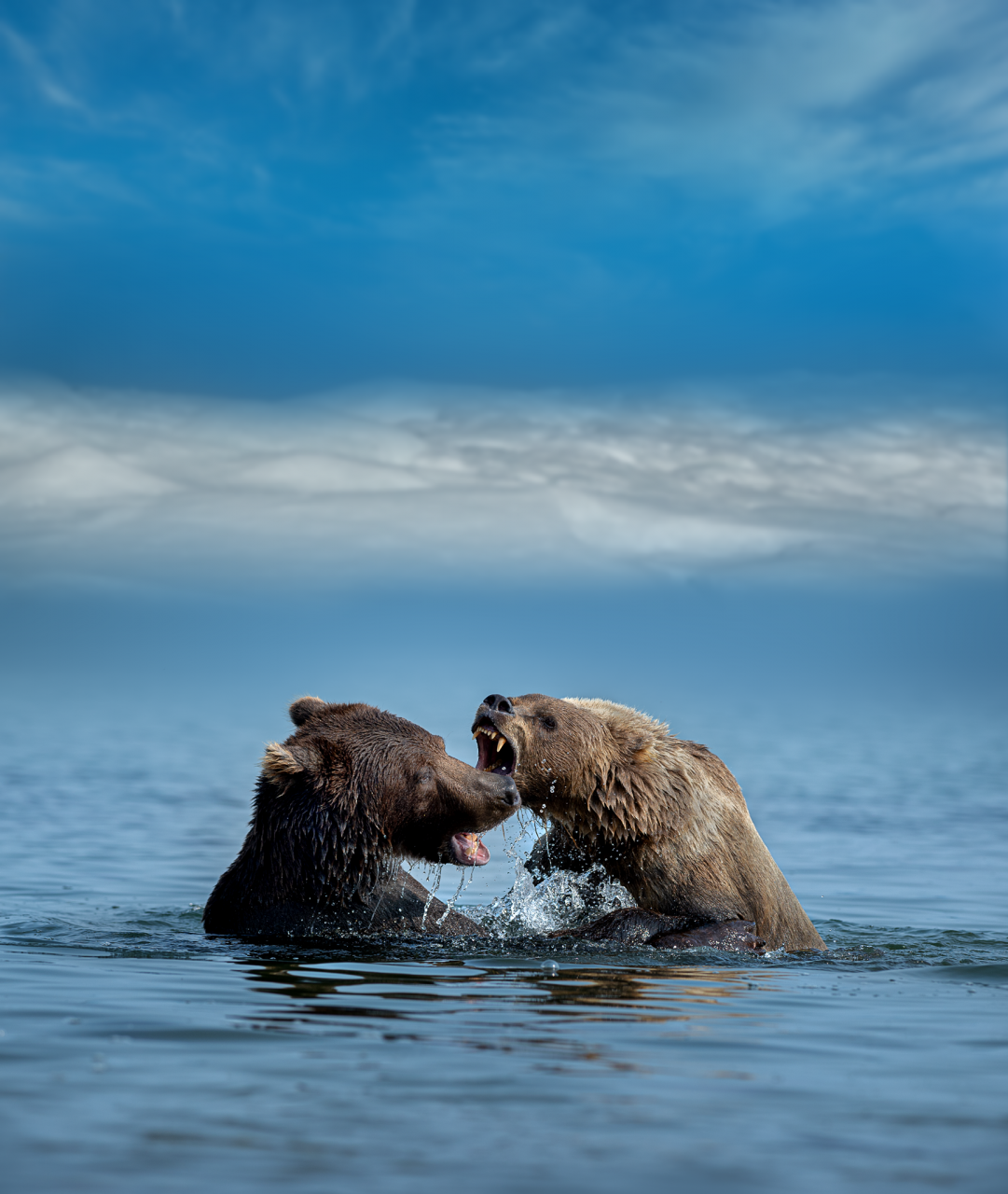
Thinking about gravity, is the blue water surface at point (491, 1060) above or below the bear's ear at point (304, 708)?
below

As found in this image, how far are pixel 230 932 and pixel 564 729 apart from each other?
264cm

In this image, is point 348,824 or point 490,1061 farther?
point 348,824

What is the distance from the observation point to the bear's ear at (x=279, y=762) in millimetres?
9156

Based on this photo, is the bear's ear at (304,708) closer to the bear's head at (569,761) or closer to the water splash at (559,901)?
the bear's head at (569,761)

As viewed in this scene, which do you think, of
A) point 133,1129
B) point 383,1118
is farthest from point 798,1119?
point 133,1129

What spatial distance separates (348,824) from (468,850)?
0.96 meters

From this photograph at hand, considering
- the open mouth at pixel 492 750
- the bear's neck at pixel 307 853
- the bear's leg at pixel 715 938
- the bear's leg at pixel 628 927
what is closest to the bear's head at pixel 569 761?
Result: the open mouth at pixel 492 750

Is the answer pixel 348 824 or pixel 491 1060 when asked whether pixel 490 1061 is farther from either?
pixel 348 824

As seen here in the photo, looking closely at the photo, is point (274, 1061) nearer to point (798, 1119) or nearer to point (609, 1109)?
point (609, 1109)

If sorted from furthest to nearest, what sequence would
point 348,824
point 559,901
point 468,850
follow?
point 559,901 → point 468,850 → point 348,824

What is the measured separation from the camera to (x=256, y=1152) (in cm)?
474

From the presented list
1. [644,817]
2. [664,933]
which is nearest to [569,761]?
[644,817]

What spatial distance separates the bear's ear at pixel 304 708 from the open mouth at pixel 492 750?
42.8 inches

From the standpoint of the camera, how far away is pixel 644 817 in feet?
33.4
